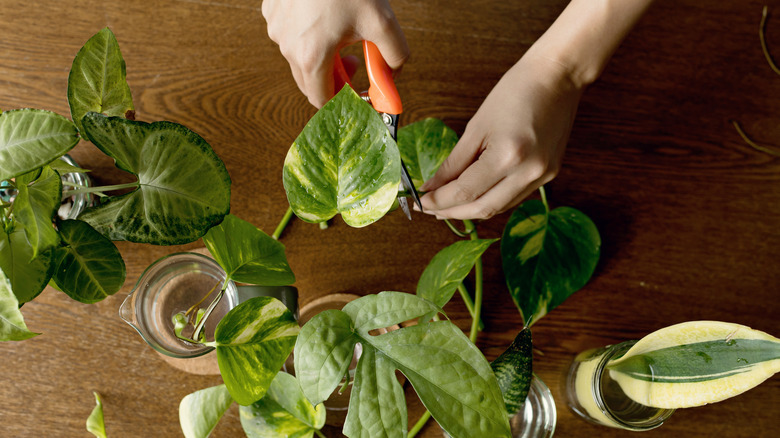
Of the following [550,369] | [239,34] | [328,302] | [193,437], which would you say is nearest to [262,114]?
[239,34]

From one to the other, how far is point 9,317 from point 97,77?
0.19 m

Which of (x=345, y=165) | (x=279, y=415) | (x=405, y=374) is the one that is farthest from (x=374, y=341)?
(x=279, y=415)

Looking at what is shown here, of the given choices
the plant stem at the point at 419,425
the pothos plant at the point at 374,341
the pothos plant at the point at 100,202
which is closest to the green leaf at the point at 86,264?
the pothos plant at the point at 100,202

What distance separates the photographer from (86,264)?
0.37 meters

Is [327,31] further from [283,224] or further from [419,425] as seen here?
[419,425]

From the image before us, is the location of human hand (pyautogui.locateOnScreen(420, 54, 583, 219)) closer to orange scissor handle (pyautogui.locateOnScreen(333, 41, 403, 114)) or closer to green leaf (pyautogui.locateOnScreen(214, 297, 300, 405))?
orange scissor handle (pyautogui.locateOnScreen(333, 41, 403, 114))

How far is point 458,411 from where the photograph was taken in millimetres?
A: 344

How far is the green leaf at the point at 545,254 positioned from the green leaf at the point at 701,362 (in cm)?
13

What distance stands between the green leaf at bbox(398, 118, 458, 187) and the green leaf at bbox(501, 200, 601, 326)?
0.40ft

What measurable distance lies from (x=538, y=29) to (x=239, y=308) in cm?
55

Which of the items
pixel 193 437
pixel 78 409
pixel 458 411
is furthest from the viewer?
pixel 78 409

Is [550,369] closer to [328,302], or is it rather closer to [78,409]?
[328,302]

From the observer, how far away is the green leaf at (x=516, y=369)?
0.44m

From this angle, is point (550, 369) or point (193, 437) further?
point (550, 369)
